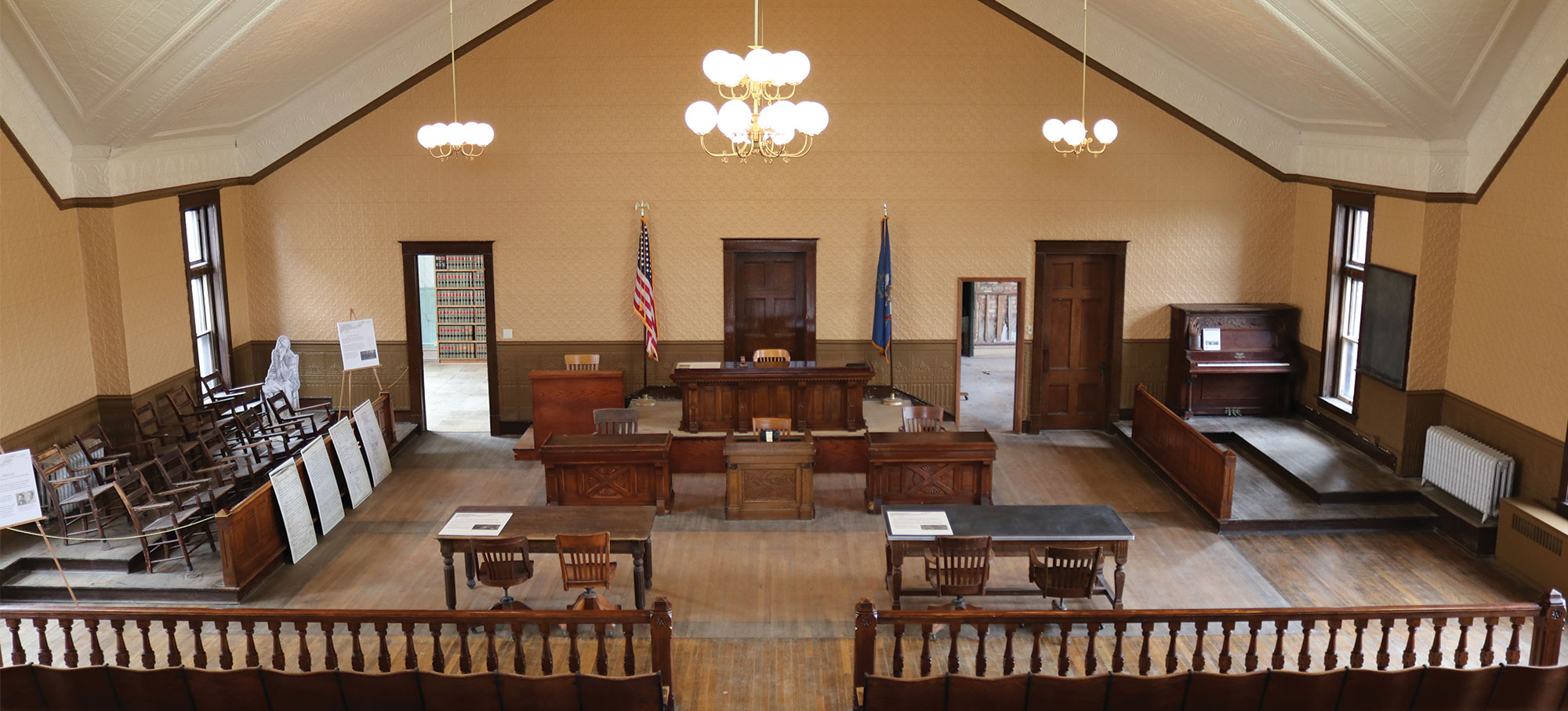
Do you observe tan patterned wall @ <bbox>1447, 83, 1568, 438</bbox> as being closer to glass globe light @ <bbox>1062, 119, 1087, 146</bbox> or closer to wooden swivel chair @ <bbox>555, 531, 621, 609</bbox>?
glass globe light @ <bbox>1062, 119, 1087, 146</bbox>

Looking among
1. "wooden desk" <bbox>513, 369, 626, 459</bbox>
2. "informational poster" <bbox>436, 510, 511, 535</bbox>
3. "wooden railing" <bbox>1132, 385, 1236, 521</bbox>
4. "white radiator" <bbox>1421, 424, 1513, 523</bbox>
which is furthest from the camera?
"wooden desk" <bbox>513, 369, 626, 459</bbox>

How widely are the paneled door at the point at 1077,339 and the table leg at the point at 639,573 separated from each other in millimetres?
6980

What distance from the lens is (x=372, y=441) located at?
12.4m

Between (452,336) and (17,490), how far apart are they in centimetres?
1152

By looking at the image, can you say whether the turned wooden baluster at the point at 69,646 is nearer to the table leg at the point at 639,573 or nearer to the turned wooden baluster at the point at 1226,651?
the table leg at the point at 639,573

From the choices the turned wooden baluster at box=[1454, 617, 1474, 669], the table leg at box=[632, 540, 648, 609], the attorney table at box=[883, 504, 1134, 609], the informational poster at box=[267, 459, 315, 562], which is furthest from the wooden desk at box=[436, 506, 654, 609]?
the turned wooden baluster at box=[1454, 617, 1474, 669]

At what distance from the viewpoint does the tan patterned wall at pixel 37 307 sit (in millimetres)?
9883

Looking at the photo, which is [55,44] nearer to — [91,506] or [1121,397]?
[91,506]

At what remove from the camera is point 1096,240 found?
46.4ft

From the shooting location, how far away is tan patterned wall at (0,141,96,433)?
32.4ft

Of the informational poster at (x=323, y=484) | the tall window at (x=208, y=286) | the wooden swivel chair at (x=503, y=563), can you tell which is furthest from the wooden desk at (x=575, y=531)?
the tall window at (x=208, y=286)

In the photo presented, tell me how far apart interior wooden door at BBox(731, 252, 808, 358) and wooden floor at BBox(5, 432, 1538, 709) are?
263 cm

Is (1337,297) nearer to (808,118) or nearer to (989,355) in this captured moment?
(989,355)

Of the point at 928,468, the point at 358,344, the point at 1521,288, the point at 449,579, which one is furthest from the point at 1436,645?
the point at 358,344
